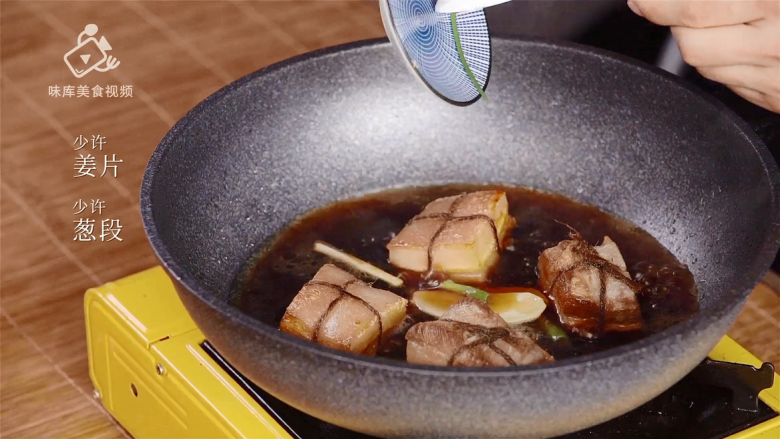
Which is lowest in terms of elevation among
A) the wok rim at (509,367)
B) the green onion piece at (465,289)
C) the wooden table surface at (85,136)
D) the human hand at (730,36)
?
the wooden table surface at (85,136)

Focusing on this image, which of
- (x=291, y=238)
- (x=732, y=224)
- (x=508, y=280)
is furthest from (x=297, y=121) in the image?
(x=732, y=224)

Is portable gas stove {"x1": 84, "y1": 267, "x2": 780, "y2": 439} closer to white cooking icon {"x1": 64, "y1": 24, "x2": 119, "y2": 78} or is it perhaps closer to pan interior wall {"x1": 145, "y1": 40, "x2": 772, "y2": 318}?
pan interior wall {"x1": 145, "y1": 40, "x2": 772, "y2": 318}

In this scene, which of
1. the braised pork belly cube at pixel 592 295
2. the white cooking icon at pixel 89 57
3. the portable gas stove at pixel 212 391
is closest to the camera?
the portable gas stove at pixel 212 391

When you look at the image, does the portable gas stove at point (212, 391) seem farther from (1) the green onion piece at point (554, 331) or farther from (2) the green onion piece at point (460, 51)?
(2) the green onion piece at point (460, 51)

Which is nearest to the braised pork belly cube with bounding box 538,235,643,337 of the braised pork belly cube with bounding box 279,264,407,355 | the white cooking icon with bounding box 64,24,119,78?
the braised pork belly cube with bounding box 279,264,407,355

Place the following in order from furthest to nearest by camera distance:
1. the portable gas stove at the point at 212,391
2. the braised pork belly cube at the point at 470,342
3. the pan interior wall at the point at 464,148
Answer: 1. the pan interior wall at the point at 464,148
2. the portable gas stove at the point at 212,391
3. the braised pork belly cube at the point at 470,342

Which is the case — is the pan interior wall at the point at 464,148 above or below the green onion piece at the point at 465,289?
above

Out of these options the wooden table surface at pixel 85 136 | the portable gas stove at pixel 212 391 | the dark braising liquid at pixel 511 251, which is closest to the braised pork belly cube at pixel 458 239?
the dark braising liquid at pixel 511 251

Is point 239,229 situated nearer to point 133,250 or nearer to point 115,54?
point 133,250
